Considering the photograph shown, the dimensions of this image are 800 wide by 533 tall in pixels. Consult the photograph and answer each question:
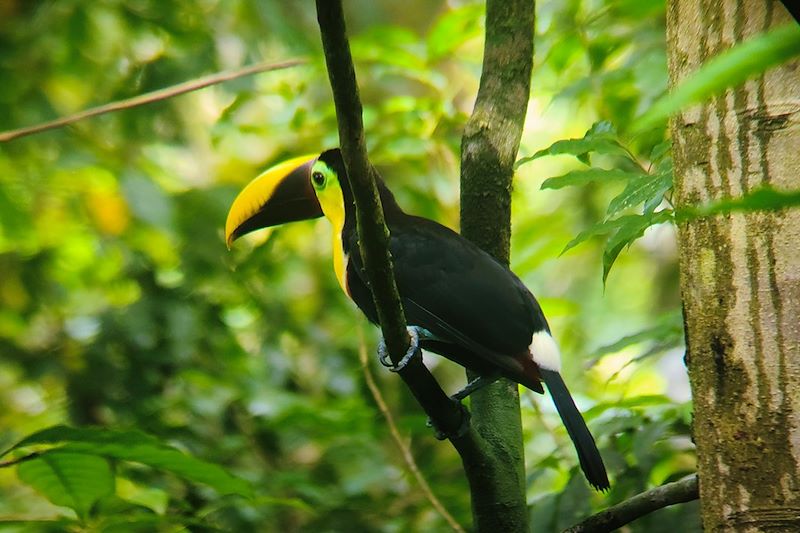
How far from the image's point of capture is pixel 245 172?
476cm

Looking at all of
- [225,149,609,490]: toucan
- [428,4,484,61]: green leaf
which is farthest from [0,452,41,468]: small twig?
[428,4,484,61]: green leaf

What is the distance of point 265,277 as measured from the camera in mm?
3836

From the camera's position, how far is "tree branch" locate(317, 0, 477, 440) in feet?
3.84

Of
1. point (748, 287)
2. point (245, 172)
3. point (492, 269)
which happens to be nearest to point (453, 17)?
point (492, 269)

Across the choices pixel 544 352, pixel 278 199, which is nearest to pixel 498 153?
pixel 544 352

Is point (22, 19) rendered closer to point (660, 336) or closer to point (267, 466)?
point (267, 466)

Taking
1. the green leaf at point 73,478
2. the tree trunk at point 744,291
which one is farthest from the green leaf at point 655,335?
the green leaf at point 73,478

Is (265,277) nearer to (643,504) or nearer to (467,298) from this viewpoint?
(467,298)

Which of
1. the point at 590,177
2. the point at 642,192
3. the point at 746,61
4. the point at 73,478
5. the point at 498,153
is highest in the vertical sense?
the point at 498,153

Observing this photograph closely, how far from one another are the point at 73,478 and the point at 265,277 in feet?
7.74

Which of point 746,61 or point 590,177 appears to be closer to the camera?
point 746,61

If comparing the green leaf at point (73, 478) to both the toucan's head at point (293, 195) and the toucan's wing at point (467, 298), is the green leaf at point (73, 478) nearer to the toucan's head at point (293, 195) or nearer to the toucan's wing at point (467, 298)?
the toucan's wing at point (467, 298)

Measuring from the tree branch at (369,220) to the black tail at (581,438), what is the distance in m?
0.24

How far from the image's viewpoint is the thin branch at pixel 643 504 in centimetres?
143
